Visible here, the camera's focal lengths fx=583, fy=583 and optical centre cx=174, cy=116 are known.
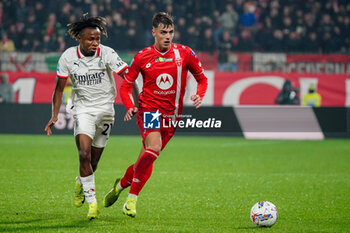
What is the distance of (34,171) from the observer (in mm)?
9828

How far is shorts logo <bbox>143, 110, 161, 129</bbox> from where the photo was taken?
6.21 m

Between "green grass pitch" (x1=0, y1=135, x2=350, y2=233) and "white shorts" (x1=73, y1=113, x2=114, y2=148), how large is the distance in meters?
0.83

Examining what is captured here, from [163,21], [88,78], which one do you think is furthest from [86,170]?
[163,21]

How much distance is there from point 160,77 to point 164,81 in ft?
0.21

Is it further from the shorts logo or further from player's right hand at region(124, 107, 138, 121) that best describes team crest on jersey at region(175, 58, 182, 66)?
player's right hand at region(124, 107, 138, 121)

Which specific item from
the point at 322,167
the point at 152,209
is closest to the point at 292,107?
the point at 322,167

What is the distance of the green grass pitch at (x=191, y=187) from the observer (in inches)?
229

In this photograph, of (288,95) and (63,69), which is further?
(288,95)

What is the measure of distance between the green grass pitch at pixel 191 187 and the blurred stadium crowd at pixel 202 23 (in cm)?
486

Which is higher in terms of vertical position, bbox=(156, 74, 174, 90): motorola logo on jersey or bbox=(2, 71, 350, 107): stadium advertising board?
bbox=(156, 74, 174, 90): motorola logo on jersey

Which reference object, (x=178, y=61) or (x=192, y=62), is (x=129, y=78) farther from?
(x=192, y=62)

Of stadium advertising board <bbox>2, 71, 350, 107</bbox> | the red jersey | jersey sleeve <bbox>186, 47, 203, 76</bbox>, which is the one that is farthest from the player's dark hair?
stadium advertising board <bbox>2, 71, 350, 107</bbox>

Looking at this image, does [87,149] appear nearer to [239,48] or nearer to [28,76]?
[28,76]

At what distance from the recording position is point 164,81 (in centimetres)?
626
